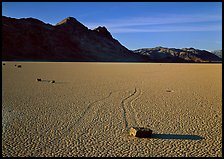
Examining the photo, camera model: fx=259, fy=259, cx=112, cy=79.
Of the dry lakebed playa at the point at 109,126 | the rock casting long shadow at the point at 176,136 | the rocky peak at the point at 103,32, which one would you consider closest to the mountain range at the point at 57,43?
the rocky peak at the point at 103,32

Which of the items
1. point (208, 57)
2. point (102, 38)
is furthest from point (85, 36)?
point (208, 57)

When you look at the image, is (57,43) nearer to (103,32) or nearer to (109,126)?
(103,32)

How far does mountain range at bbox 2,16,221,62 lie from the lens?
85000 mm

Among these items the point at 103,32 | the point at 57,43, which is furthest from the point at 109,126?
the point at 103,32

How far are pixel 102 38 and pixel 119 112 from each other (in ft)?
387

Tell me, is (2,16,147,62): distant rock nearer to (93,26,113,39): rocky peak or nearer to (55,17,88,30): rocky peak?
(55,17,88,30): rocky peak

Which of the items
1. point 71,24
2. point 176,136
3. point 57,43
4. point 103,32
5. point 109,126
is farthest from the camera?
point 103,32

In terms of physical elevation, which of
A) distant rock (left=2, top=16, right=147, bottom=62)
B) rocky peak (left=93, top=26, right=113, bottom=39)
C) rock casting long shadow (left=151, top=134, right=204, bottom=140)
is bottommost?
rock casting long shadow (left=151, top=134, right=204, bottom=140)

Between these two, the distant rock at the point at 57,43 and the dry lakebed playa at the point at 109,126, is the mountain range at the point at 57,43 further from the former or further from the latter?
the dry lakebed playa at the point at 109,126

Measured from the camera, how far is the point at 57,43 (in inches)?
3920

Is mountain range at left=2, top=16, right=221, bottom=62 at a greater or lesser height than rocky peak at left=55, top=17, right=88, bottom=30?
lesser

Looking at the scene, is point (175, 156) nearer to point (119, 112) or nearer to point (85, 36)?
point (119, 112)

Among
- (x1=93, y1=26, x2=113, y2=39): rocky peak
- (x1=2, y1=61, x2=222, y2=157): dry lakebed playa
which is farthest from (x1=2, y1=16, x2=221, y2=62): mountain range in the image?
(x1=2, y1=61, x2=222, y2=157): dry lakebed playa

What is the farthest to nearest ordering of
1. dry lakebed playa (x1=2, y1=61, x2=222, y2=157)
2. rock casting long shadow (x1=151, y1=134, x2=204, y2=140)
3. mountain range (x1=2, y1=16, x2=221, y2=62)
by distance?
mountain range (x1=2, y1=16, x2=221, y2=62) → rock casting long shadow (x1=151, y1=134, x2=204, y2=140) → dry lakebed playa (x1=2, y1=61, x2=222, y2=157)
